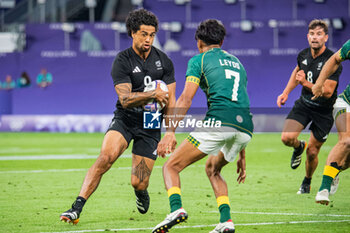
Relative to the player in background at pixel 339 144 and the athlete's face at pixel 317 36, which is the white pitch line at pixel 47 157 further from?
the player in background at pixel 339 144

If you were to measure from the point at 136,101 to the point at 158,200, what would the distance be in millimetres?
2329

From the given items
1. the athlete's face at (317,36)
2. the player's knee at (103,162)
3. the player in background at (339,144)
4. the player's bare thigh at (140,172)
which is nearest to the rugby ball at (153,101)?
the player's bare thigh at (140,172)

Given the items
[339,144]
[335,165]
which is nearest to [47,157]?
[339,144]

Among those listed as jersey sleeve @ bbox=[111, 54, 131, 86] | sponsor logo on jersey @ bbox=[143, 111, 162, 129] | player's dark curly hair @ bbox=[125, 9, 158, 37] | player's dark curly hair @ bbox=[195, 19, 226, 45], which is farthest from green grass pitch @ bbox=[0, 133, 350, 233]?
player's dark curly hair @ bbox=[125, 9, 158, 37]

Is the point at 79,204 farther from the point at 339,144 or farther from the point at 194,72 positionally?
the point at 339,144

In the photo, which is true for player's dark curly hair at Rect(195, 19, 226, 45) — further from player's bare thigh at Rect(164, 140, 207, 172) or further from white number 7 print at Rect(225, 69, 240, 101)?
player's bare thigh at Rect(164, 140, 207, 172)

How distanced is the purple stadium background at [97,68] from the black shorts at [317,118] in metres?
14.5

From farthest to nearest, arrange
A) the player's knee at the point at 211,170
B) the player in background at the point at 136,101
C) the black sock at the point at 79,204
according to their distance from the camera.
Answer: the player in background at the point at 136,101, the black sock at the point at 79,204, the player's knee at the point at 211,170

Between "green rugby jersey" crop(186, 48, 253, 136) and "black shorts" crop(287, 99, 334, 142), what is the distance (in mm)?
3943

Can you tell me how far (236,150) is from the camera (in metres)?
6.64

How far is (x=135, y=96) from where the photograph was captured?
7574 millimetres

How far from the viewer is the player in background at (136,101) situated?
7496 mm

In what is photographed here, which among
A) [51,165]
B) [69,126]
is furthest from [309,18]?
[51,165]

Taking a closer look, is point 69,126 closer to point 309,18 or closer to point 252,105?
point 252,105
